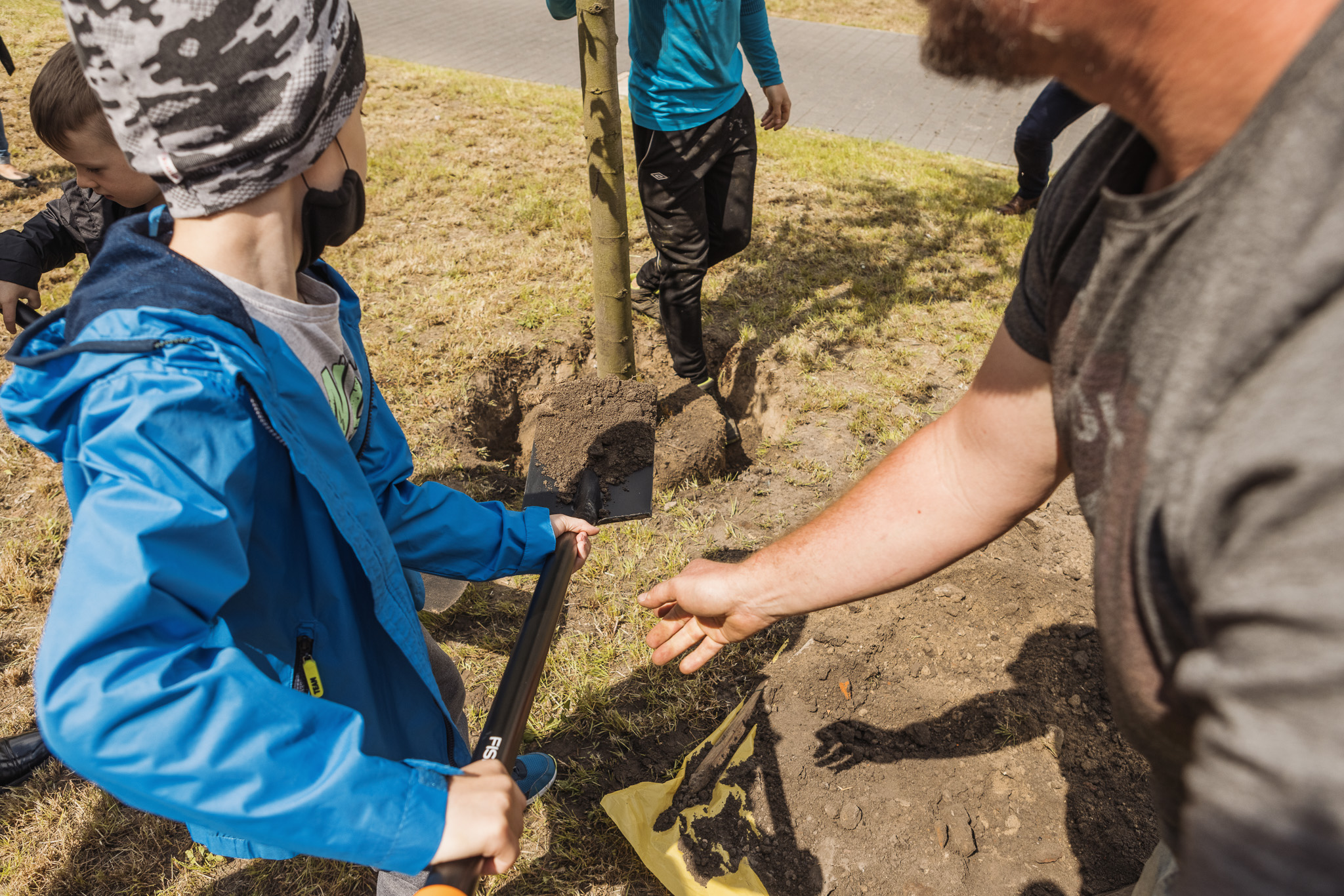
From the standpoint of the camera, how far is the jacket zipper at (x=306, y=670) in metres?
1.42

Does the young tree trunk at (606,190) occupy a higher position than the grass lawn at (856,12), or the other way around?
the young tree trunk at (606,190)

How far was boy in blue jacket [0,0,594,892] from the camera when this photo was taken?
1.01m

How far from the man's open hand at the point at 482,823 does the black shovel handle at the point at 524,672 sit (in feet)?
0.06

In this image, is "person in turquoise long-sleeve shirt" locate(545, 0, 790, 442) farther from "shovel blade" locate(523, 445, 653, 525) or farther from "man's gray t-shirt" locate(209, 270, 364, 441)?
"man's gray t-shirt" locate(209, 270, 364, 441)

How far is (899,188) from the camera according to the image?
21.2ft

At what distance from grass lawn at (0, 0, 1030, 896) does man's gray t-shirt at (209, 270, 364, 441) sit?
4.59 feet

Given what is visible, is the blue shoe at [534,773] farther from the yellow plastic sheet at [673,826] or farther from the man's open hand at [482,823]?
the man's open hand at [482,823]

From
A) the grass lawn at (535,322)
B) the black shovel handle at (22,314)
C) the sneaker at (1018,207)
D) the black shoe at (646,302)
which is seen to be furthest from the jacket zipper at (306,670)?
the sneaker at (1018,207)

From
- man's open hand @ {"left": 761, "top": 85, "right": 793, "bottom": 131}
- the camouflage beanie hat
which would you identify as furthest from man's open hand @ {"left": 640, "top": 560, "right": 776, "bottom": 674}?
man's open hand @ {"left": 761, "top": 85, "right": 793, "bottom": 131}

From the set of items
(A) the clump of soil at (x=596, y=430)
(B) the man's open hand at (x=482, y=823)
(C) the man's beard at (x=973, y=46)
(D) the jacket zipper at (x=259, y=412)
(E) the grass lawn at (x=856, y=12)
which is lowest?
(E) the grass lawn at (x=856, y=12)

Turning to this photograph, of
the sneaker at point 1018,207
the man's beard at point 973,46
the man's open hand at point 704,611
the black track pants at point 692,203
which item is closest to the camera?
the man's beard at point 973,46

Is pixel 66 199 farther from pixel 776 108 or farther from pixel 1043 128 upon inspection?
pixel 1043 128

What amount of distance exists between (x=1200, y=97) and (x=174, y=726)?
58.9 inches

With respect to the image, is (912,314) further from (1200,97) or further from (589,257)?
(1200,97)
